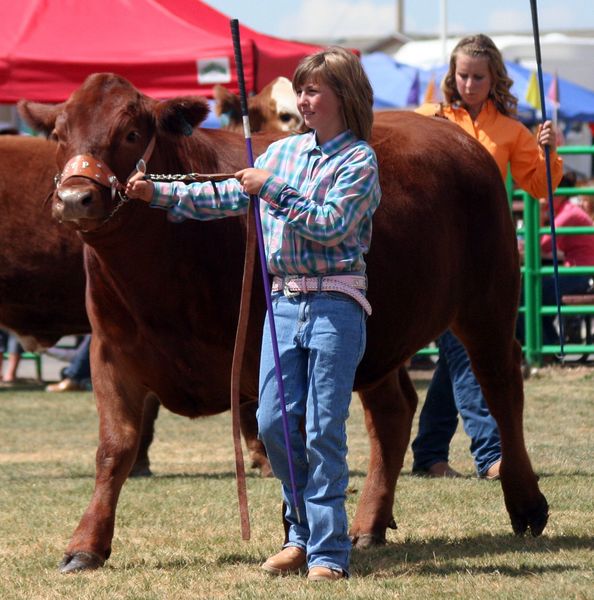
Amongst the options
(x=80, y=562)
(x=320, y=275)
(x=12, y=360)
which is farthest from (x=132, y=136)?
(x=12, y=360)

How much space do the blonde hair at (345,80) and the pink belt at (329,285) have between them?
0.48m

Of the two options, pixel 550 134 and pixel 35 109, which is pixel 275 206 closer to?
pixel 35 109

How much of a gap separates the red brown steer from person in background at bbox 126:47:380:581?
1.21 feet

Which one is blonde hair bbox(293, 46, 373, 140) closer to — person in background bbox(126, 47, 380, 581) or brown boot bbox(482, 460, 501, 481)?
person in background bbox(126, 47, 380, 581)

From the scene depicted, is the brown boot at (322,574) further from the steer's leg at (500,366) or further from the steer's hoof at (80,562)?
the steer's leg at (500,366)

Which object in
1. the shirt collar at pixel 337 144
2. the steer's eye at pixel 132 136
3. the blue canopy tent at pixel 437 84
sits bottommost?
the shirt collar at pixel 337 144

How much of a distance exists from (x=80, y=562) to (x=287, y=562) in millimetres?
760

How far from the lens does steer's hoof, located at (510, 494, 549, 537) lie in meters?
5.42

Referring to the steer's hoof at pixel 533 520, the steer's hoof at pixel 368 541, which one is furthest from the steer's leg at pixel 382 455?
the steer's hoof at pixel 533 520

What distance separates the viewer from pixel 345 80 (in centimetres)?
436

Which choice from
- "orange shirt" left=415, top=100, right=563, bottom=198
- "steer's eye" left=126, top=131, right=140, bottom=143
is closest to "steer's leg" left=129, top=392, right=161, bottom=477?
"orange shirt" left=415, top=100, right=563, bottom=198

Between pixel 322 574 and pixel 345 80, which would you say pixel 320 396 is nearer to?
pixel 322 574

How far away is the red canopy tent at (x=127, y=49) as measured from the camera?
10.2 metres

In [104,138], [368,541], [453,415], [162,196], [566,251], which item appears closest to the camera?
[162,196]
